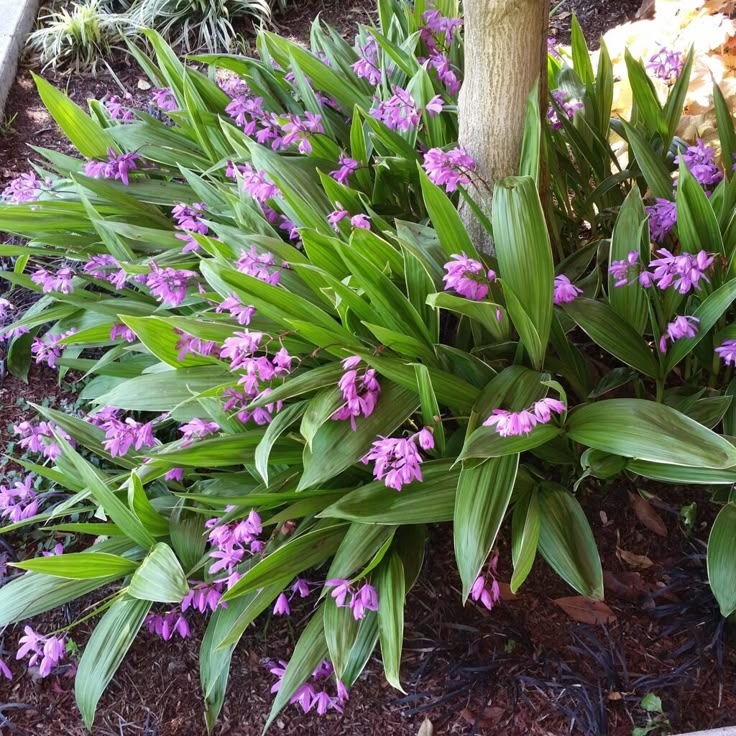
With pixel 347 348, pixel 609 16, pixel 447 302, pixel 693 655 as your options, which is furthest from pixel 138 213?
pixel 609 16

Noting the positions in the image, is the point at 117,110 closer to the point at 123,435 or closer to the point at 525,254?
the point at 123,435

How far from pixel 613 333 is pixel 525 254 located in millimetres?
312

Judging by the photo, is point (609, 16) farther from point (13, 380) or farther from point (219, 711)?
point (219, 711)

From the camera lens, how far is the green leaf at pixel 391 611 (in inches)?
57.2

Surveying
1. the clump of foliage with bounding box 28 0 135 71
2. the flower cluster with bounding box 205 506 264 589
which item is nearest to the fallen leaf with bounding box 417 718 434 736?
the flower cluster with bounding box 205 506 264 589

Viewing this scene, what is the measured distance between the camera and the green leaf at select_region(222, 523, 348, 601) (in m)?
1.50

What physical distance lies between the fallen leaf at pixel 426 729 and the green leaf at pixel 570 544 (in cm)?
44

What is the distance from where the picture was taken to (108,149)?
97.7 inches

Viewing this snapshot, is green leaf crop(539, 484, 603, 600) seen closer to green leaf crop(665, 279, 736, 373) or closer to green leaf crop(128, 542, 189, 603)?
green leaf crop(665, 279, 736, 373)

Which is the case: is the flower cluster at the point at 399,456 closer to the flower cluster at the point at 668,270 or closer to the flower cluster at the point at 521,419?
the flower cluster at the point at 521,419

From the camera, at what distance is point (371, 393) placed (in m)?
1.55

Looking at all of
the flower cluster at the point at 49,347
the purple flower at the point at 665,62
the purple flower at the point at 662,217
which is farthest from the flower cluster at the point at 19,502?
the purple flower at the point at 665,62

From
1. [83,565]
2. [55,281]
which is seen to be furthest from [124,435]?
[55,281]

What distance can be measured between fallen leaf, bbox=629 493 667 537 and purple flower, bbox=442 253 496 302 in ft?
2.41
